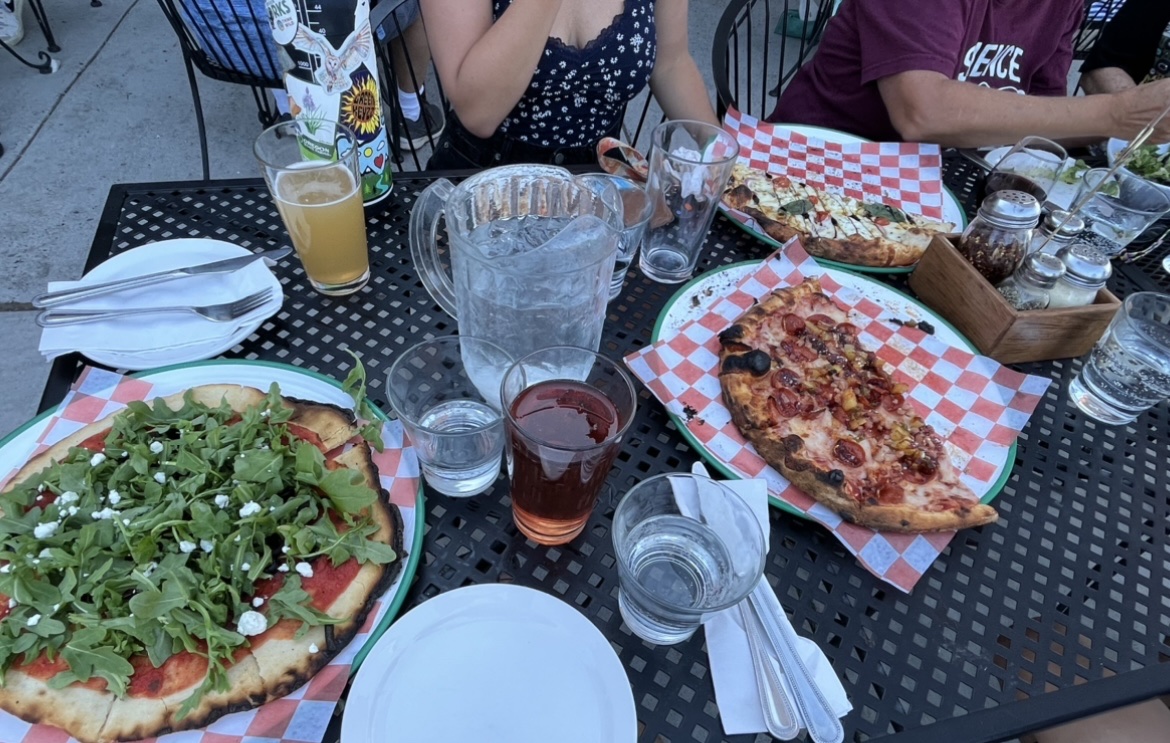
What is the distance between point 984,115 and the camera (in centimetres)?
202

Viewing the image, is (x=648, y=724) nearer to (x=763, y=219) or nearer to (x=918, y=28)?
(x=763, y=219)

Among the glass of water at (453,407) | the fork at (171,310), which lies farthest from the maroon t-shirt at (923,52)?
the fork at (171,310)

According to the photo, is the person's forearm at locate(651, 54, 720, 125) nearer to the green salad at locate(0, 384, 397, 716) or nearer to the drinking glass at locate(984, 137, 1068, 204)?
the drinking glass at locate(984, 137, 1068, 204)

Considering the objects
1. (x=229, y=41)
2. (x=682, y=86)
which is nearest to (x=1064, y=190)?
(x=682, y=86)

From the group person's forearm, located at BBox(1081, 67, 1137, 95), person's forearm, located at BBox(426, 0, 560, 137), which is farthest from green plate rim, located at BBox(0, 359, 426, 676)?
person's forearm, located at BBox(1081, 67, 1137, 95)

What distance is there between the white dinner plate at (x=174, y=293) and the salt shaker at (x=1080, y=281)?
1.52 meters

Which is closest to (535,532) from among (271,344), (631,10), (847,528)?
(847,528)

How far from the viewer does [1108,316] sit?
1.29 meters

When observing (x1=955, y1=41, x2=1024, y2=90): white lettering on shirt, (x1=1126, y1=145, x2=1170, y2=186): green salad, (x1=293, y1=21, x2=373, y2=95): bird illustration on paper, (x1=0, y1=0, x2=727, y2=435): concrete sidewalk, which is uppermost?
(x1=293, y1=21, x2=373, y2=95): bird illustration on paper

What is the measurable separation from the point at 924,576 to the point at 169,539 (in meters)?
1.07

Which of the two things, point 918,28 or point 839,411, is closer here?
point 839,411

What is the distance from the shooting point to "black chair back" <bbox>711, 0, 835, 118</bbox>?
6.81ft

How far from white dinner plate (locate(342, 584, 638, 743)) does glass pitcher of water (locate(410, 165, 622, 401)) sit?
0.35 m

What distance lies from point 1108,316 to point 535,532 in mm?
1206
